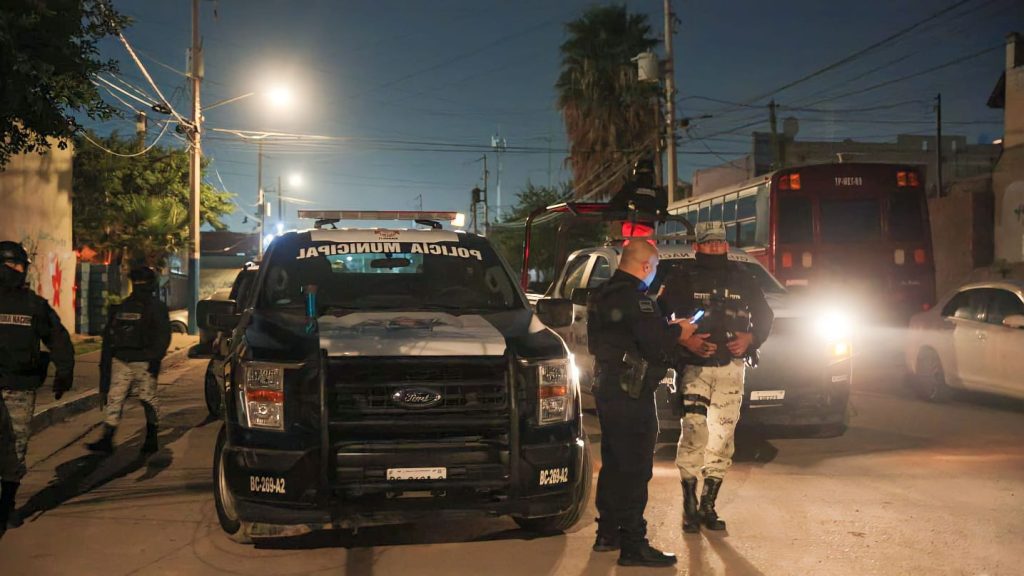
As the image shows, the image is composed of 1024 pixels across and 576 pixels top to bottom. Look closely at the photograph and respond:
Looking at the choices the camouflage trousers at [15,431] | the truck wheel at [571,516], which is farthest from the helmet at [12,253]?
the truck wheel at [571,516]

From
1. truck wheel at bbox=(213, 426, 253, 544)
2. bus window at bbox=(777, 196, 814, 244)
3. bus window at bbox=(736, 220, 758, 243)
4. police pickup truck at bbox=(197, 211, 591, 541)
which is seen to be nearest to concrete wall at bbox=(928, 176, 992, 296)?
bus window at bbox=(736, 220, 758, 243)

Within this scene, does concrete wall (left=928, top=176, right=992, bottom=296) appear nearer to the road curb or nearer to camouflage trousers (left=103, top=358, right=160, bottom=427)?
the road curb

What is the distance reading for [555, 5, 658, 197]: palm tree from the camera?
3756 centimetres

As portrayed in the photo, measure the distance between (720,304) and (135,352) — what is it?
5.33 m

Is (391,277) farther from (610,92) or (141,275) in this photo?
(610,92)

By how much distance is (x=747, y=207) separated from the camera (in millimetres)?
18234

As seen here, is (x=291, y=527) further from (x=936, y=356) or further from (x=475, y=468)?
(x=936, y=356)

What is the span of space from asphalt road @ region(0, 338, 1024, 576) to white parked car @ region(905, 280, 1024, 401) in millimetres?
2079

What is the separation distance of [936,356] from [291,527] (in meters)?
9.53

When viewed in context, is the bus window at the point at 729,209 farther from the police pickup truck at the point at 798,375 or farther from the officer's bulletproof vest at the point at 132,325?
the officer's bulletproof vest at the point at 132,325

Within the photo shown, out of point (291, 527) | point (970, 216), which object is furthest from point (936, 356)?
point (970, 216)

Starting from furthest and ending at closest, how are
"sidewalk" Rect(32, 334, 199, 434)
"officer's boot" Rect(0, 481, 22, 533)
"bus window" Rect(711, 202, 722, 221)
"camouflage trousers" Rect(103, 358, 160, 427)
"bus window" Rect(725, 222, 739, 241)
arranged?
"bus window" Rect(711, 202, 722, 221)
"bus window" Rect(725, 222, 739, 241)
"sidewalk" Rect(32, 334, 199, 434)
"camouflage trousers" Rect(103, 358, 160, 427)
"officer's boot" Rect(0, 481, 22, 533)

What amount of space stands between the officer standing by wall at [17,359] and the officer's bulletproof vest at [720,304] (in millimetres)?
4130

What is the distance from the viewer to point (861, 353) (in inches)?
686
